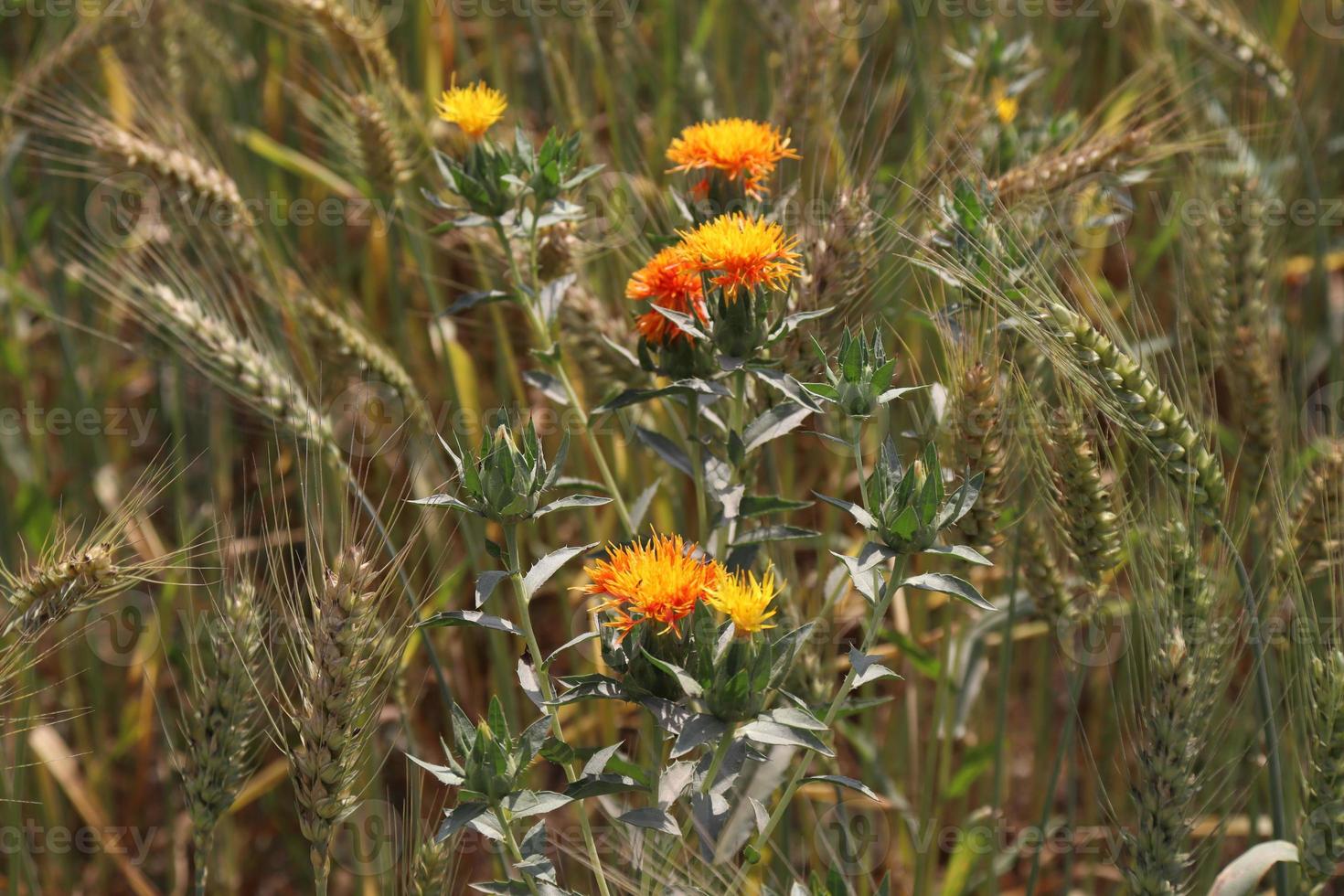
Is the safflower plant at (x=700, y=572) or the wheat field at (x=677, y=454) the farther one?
the wheat field at (x=677, y=454)

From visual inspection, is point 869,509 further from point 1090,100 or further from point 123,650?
point 1090,100

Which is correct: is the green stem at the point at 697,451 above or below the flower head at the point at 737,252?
below

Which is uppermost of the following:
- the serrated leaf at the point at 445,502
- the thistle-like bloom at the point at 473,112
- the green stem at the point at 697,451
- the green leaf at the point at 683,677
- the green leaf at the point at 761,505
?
the thistle-like bloom at the point at 473,112

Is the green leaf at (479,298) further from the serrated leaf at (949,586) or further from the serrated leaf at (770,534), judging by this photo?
the serrated leaf at (949,586)

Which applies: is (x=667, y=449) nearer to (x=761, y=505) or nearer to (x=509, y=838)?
(x=761, y=505)

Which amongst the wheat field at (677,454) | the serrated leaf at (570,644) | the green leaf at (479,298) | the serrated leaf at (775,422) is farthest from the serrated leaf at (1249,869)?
the green leaf at (479,298)

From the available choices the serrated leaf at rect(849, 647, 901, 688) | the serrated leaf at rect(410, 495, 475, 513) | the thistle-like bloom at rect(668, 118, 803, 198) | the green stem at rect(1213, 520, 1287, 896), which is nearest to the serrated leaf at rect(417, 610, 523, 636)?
the serrated leaf at rect(410, 495, 475, 513)

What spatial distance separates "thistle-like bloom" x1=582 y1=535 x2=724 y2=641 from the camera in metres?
1.16

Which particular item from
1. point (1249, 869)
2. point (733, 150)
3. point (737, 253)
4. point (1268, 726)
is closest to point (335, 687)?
point (737, 253)

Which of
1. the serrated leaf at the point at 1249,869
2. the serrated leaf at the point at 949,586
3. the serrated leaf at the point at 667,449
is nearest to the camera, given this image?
the serrated leaf at the point at 949,586

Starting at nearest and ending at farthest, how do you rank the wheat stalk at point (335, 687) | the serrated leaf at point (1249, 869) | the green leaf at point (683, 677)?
the green leaf at point (683, 677)
the wheat stalk at point (335, 687)
the serrated leaf at point (1249, 869)

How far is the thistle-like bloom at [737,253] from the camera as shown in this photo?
51.1 inches

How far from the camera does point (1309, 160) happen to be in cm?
252

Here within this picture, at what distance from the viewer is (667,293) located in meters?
1.42
